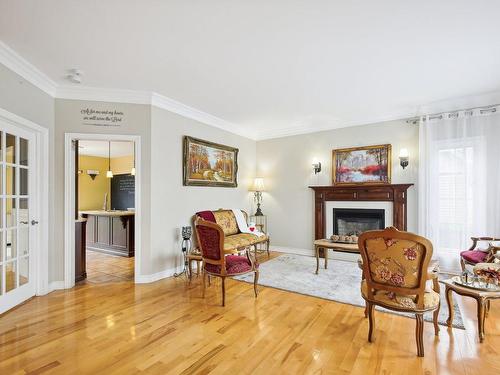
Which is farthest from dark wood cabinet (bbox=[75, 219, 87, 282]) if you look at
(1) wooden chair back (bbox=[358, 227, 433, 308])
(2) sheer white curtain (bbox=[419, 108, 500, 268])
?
(2) sheer white curtain (bbox=[419, 108, 500, 268])

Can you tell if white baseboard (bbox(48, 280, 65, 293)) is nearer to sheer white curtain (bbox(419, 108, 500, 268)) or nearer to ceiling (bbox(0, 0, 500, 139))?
ceiling (bbox(0, 0, 500, 139))

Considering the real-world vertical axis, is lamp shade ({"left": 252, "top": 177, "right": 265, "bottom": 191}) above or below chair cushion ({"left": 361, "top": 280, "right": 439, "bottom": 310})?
above

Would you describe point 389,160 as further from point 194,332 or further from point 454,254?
point 194,332

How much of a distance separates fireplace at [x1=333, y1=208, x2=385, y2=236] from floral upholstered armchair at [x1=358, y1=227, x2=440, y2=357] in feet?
9.12

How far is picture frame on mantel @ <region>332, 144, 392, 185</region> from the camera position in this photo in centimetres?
496

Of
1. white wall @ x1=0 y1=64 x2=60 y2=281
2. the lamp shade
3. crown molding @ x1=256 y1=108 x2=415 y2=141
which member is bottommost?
the lamp shade

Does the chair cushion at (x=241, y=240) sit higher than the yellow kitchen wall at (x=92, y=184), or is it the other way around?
the yellow kitchen wall at (x=92, y=184)

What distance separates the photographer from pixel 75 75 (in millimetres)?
3338

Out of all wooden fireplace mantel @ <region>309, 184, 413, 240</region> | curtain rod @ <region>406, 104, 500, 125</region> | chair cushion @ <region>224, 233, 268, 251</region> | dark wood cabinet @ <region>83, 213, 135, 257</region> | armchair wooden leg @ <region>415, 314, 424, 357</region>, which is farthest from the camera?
dark wood cabinet @ <region>83, 213, 135, 257</region>

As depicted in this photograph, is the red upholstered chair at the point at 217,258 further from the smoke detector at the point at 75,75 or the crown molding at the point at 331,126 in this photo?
the crown molding at the point at 331,126

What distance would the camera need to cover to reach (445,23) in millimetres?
2406

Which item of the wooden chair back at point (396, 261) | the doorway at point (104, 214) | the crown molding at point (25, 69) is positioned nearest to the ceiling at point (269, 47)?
the crown molding at point (25, 69)

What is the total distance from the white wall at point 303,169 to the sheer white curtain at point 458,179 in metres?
0.28

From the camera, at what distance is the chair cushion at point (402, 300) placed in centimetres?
214
